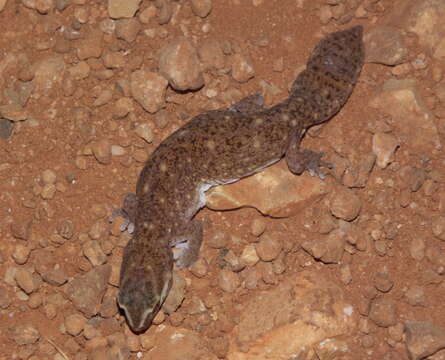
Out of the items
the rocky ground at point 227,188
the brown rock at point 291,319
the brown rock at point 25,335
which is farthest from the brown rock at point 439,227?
the brown rock at point 25,335

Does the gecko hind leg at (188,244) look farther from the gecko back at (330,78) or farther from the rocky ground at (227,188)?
the gecko back at (330,78)

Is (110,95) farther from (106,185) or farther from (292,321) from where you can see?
(292,321)

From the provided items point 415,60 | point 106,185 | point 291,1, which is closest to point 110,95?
point 106,185

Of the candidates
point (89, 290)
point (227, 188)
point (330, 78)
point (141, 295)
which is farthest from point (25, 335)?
point (330, 78)

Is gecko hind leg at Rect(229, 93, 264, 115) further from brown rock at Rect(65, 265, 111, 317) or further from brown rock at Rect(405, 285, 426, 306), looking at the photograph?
brown rock at Rect(405, 285, 426, 306)

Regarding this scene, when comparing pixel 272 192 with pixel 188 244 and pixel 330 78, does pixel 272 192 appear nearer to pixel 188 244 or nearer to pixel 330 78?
pixel 188 244

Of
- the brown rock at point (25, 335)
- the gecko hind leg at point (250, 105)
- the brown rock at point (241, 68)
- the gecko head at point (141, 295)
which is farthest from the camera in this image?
the brown rock at point (241, 68)
